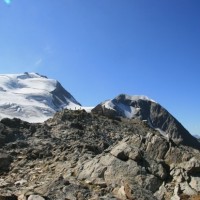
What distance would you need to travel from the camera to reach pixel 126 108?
7721 inches

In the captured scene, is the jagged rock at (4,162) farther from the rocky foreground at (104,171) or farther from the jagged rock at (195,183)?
the jagged rock at (195,183)

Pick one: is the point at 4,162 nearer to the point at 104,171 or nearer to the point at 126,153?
the point at 104,171

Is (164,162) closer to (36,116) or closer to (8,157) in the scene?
(8,157)

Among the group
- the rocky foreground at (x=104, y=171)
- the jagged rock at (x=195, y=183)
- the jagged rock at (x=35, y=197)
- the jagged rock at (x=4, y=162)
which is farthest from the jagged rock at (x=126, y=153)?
the jagged rock at (x=4, y=162)

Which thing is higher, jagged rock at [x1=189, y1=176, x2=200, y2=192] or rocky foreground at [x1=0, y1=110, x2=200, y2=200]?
rocky foreground at [x1=0, y1=110, x2=200, y2=200]

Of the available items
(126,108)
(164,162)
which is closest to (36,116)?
(126,108)

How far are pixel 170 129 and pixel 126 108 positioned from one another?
40.0 metres

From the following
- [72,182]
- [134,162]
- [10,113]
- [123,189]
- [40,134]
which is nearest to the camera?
[123,189]

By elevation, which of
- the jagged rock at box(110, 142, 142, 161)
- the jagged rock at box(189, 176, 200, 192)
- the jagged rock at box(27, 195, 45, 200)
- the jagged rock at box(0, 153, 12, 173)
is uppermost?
the jagged rock at box(0, 153, 12, 173)

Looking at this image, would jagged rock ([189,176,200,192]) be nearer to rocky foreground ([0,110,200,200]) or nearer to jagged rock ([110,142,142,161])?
rocky foreground ([0,110,200,200])

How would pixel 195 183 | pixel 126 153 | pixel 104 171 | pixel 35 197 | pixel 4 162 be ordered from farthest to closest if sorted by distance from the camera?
pixel 4 162
pixel 126 153
pixel 104 171
pixel 195 183
pixel 35 197

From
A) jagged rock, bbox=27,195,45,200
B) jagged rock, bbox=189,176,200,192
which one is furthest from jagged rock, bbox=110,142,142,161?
jagged rock, bbox=27,195,45,200

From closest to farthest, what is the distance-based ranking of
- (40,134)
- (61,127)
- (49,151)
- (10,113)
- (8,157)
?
(8,157), (49,151), (40,134), (61,127), (10,113)

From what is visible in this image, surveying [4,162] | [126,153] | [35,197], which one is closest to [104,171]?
[126,153]
